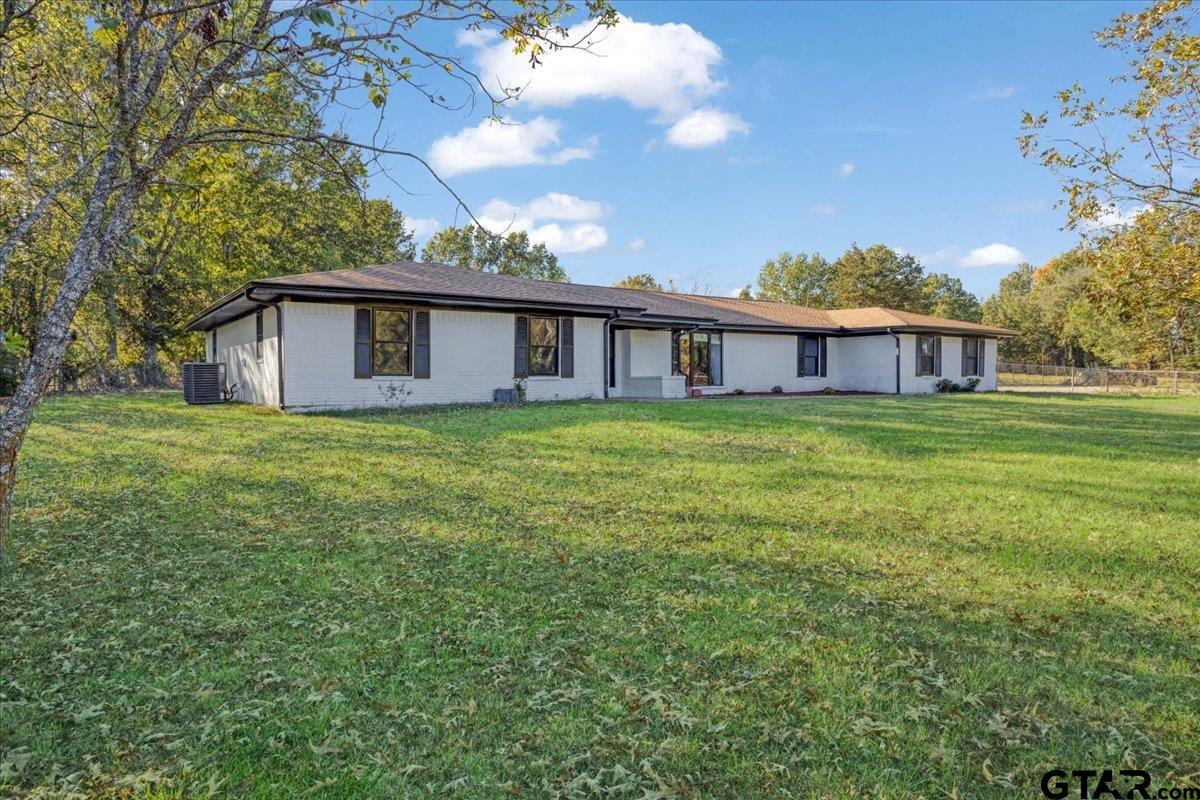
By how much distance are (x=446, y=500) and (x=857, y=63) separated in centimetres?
1133

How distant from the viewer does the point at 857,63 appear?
476 inches

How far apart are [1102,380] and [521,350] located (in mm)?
33150

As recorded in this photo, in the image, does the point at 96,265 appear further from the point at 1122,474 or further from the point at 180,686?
the point at 1122,474

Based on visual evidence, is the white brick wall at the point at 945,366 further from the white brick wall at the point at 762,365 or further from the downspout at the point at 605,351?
the downspout at the point at 605,351

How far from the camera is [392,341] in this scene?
14031mm

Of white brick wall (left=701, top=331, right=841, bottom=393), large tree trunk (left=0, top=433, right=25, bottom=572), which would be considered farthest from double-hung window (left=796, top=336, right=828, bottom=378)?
large tree trunk (left=0, top=433, right=25, bottom=572)

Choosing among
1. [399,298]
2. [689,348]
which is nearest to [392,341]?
[399,298]

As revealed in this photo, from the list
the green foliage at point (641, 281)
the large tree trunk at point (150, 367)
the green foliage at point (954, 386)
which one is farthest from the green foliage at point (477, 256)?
the green foliage at point (954, 386)

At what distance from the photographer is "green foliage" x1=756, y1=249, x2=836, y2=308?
186 ft

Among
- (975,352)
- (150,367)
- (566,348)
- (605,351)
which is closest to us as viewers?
(566,348)

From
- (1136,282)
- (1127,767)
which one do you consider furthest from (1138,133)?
(1127,767)

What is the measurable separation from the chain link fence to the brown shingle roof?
8.74 meters

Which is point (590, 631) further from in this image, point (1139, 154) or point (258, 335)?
point (258, 335)

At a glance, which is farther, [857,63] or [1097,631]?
[857,63]
